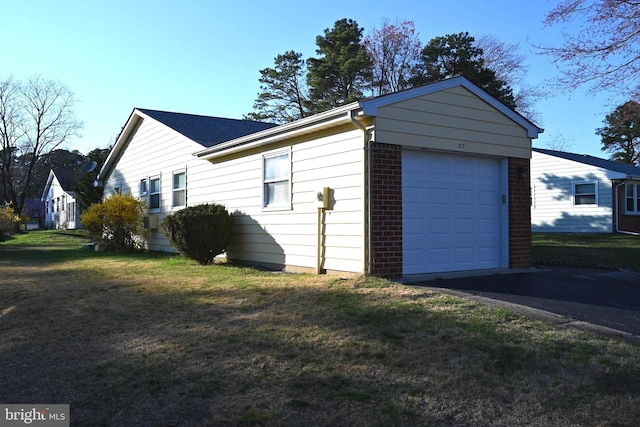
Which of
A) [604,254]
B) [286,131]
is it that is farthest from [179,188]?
[604,254]

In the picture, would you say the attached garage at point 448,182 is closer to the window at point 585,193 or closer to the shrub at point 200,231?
the shrub at point 200,231

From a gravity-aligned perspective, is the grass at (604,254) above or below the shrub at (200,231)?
below

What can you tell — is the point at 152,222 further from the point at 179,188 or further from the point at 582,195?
the point at 582,195

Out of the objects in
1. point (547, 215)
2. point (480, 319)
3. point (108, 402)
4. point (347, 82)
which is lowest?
point (108, 402)

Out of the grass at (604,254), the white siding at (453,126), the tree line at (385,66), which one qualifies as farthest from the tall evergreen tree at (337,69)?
the white siding at (453,126)

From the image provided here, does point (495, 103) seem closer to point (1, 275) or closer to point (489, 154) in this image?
point (489, 154)

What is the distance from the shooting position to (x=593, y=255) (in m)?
13.2

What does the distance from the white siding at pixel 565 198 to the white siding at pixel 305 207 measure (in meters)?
17.5

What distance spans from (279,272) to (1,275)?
580cm

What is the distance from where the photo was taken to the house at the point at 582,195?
22516 millimetres

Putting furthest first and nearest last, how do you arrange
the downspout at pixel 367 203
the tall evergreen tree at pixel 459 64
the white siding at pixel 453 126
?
the tall evergreen tree at pixel 459 64 < the white siding at pixel 453 126 < the downspout at pixel 367 203

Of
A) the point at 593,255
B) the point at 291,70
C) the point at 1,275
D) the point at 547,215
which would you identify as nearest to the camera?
the point at 1,275

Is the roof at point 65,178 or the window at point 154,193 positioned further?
the roof at point 65,178

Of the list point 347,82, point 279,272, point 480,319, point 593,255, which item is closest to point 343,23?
point 347,82
